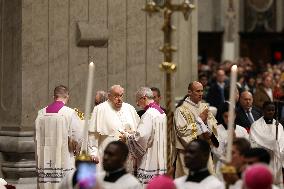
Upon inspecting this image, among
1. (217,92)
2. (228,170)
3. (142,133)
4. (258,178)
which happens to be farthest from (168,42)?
(217,92)

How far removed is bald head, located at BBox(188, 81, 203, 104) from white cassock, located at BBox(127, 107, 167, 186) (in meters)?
0.44

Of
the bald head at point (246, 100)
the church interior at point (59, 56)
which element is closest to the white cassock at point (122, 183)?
the church interior at point (59, 56)

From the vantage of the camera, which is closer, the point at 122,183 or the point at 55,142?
the point at 122,183

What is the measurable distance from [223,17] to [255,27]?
224 centimetres

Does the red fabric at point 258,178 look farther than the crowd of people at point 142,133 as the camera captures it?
No

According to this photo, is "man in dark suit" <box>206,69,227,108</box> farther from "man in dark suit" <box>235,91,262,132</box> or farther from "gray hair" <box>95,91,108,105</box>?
"gray hair" <box>95,91,108,105</box>

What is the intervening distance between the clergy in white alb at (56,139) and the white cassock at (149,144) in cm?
74

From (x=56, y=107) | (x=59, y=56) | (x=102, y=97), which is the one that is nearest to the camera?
(x=56, y=107)

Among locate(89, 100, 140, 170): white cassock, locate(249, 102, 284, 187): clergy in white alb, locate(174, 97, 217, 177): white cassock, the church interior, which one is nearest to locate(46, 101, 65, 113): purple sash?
locate(89, 100, 140, 170): white cassock

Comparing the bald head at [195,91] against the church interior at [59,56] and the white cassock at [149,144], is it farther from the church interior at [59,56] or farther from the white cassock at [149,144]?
the church interior at [59,56]

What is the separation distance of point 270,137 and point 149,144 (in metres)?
1.65

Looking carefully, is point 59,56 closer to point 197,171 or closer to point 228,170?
point 197,171

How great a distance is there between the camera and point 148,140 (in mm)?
14508

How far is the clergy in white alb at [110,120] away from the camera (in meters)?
14.7
